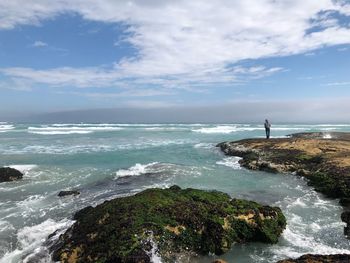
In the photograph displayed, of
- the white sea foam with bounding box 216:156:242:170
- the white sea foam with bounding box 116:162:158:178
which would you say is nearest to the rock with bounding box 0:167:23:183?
the white sea foam with bounding box 116:162:158:178

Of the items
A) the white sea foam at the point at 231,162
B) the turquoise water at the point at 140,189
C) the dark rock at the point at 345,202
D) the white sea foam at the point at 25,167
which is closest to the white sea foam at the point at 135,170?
the turquoise water at the point at 140,189

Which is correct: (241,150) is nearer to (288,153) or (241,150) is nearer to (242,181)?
(288,153)

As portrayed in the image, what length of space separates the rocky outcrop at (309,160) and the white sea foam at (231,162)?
1.66 ft

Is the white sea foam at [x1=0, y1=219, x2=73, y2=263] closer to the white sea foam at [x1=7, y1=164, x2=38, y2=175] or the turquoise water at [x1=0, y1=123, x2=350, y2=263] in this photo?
the turquoise water at [x1=0, y1=123, x2=350, y2=263]

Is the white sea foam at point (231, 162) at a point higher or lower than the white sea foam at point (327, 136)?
lower

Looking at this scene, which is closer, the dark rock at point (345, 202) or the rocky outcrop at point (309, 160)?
the dark rock at point (345, 202)

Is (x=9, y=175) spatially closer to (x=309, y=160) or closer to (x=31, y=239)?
(x=31, y=239)

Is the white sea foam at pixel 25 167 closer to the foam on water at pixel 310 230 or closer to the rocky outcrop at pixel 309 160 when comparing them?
the rocky outcrop at pixel 309 160

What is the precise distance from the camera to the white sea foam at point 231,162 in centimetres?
2388

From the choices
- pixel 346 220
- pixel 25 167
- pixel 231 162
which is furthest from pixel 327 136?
pixel 25 167

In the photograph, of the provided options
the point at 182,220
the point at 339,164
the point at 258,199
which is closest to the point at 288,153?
the point at 339,164

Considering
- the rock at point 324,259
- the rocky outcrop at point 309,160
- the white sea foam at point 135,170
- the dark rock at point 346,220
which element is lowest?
the dark rock at point 346,220

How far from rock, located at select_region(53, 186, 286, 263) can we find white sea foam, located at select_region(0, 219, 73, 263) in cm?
64

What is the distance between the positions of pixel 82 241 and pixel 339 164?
14855 mm
